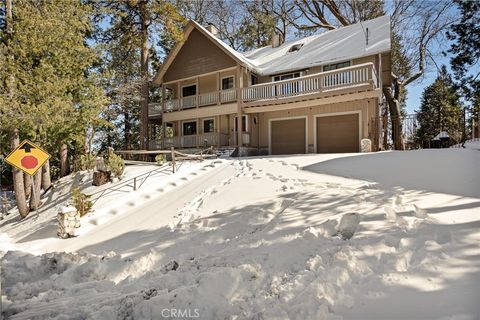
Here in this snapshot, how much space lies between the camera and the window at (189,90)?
21348 mm

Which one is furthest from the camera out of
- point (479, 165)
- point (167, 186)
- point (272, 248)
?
point (167, 186)

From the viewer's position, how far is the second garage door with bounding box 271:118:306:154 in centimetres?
1719

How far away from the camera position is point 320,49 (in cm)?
1820

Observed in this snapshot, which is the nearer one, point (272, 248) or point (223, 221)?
point (272, 248)

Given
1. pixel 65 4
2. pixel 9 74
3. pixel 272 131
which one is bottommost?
pixel 272 131

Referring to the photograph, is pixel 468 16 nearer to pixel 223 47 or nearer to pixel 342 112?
pixel 342 112

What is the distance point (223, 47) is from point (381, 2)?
15557mm

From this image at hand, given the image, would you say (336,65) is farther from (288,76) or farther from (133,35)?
(133,35)

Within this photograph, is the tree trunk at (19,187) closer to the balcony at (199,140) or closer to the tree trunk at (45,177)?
the tree trunk at (45,177)

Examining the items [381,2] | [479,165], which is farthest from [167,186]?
[381,2]

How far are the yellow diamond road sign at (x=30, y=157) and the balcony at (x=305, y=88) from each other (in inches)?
451

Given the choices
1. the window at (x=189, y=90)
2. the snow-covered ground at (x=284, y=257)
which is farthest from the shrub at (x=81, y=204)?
the window at (x=189, y=90)

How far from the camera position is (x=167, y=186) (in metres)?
9.66

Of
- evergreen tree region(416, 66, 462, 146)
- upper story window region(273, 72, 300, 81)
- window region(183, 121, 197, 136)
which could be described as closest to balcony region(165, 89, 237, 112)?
window region(183, 121, 197, 136)
